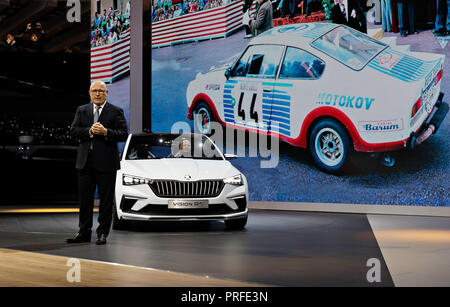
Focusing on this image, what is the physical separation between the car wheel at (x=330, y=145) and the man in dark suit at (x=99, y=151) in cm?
653

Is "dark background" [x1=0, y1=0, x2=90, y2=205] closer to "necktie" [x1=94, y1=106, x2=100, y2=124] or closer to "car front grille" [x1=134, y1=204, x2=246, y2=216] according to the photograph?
"car front grille" [x1=134, y1=204, x2=246, y2=216]

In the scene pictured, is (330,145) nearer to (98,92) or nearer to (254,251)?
(254,251)

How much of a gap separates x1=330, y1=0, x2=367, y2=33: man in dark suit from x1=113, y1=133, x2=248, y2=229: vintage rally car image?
531 cm

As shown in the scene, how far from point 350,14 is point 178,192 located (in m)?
6.37

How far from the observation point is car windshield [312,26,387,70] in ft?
44.3

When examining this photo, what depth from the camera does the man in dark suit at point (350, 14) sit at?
539 inches

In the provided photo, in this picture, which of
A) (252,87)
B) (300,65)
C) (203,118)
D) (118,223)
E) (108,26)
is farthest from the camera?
(108,26)

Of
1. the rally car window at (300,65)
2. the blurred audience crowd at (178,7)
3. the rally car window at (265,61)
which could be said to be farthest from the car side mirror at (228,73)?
the blurred audience crowd at (178,7)

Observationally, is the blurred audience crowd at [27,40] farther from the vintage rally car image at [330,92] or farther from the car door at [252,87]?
the car door at [252,87]

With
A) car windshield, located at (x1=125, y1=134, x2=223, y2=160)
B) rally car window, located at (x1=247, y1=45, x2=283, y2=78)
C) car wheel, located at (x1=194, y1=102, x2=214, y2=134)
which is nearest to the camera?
car windshield, located at (x1=125, y1=134, x2=223, y2=160)

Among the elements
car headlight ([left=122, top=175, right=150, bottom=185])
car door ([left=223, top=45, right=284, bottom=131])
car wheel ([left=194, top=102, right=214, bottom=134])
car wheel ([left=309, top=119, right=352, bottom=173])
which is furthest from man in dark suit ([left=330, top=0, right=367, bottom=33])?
car headlight ([left=122, top=175, right=150, bottom=185])

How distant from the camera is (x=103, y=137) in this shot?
25.3 ft

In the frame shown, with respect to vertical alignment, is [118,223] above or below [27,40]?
below

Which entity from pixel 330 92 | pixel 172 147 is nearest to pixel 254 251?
pixel 172 147
